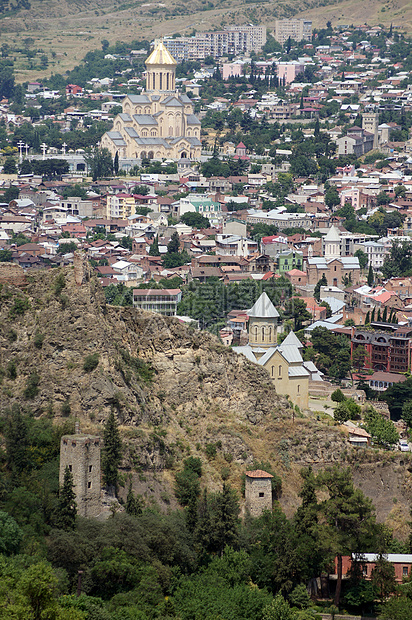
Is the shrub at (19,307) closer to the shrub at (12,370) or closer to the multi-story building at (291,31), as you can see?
the shrub at (12,370)

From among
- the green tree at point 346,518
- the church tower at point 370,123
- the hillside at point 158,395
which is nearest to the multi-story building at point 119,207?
the church tower at point 370,123

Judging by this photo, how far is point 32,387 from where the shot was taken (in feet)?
93.1

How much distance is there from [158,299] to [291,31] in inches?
4429

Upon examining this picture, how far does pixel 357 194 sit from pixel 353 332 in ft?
119

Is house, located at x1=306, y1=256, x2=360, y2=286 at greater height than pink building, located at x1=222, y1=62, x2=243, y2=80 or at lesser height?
lesser

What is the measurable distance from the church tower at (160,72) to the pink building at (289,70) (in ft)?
95.1

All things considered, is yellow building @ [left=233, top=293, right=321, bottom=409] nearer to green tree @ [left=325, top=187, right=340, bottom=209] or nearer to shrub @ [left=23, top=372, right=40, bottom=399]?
shrub @ [left=23, top=372, right=40, bottom=399]

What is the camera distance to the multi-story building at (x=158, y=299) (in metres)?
60.9

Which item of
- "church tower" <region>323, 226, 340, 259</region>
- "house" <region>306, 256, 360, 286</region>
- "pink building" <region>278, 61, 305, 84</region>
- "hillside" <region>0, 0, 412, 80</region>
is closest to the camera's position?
"house" <region>306, 256, 360, 286</region>

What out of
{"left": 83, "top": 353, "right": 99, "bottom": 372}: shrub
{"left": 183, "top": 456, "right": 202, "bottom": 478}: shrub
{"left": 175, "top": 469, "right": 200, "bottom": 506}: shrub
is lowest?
{"left": 175, "top": 469, "right": 200, "bottom": 506}: shrub

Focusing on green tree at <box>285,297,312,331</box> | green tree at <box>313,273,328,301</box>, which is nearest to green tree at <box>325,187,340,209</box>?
green tree at <box>313,273,328,301</box>

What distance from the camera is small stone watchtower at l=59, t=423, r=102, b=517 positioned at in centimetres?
2647

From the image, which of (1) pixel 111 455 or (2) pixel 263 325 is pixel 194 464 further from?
(2) pixel 263 325

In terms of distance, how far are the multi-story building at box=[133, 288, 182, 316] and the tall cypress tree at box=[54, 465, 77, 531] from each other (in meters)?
34.0
